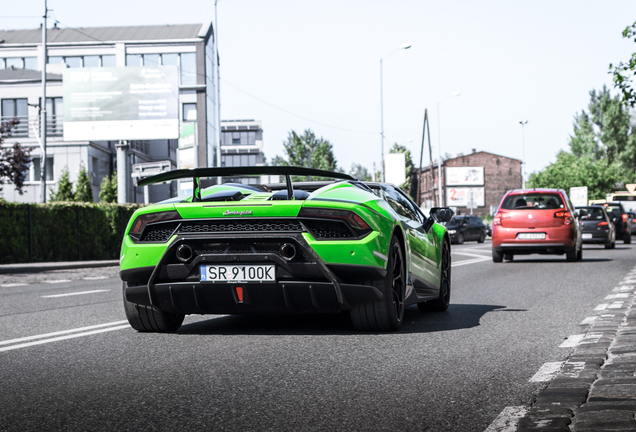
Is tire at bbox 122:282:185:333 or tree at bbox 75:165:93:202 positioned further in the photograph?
tree at bbox 75:165:93:202

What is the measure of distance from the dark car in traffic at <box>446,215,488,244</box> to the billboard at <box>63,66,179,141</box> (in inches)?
575

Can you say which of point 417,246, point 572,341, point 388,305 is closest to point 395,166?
point 417,246

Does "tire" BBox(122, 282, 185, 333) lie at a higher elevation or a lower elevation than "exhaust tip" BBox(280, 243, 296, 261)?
lower

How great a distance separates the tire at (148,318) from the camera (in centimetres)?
719

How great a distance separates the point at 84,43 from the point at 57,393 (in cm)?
7097

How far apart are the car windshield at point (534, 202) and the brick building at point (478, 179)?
10297 cm

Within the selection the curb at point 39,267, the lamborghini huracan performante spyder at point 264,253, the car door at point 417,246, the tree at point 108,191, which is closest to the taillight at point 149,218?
the lamborghini huracan performante spyder at point 264,253

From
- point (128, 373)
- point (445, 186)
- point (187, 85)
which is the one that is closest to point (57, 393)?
point (128, 373)

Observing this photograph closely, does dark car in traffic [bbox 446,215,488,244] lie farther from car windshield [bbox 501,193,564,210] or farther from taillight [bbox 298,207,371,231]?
taillight [bbox 298,207,371,231]

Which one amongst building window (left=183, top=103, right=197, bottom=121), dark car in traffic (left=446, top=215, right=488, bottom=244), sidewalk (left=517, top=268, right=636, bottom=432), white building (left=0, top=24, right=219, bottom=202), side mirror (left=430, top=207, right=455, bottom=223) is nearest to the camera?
sidewalk (left=517, top=268, right=636, bottom=432)

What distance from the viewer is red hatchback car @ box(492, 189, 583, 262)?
19672mm

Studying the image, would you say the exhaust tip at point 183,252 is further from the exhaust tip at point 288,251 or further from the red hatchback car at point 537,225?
the red hatchback car at point 537,225

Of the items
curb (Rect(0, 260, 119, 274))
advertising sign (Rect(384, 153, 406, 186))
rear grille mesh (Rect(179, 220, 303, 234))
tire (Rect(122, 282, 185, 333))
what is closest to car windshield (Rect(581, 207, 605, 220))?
curb (Rect(0, 260, 119, 274))

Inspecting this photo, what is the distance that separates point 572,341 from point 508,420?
2.91m
